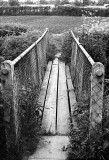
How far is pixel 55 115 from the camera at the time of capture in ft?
23.0

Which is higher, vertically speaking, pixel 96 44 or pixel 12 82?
pixel 12 82

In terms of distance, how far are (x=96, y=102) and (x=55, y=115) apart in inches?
87.8

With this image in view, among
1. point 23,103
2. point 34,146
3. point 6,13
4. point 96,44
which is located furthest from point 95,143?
point 6,13

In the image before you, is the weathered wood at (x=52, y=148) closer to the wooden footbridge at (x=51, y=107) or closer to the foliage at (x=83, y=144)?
the wooden footbridge at (x=51, y=107)

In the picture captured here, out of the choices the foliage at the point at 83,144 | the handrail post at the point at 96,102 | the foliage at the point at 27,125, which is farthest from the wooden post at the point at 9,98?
the handrail post at the point at 96,102

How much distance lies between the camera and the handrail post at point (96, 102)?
4.78 m

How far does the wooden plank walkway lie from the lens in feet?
17.6

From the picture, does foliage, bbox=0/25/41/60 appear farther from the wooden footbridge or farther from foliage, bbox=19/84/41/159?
foliage, bbox=19/84/41/159

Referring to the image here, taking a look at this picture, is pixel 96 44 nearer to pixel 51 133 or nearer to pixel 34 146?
pixel 51 133

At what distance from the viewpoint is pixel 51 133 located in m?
6.04

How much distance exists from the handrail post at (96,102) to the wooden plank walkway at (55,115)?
2.18ft

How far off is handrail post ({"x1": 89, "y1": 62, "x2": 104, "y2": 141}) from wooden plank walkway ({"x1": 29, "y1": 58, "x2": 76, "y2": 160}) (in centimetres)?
66

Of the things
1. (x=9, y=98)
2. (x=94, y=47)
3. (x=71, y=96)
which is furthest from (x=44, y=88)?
(x=9, y=98)

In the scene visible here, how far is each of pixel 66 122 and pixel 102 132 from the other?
5.67ft
